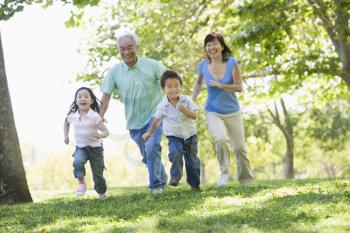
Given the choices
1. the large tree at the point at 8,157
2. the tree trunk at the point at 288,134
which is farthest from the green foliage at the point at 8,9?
the tree trunk at the point at 288,134

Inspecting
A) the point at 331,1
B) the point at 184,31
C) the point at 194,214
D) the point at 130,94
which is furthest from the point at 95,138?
the point at 184,31

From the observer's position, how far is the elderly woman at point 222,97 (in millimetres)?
9180

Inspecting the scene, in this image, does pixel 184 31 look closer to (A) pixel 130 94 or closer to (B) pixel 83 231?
(A) pixel 130 94

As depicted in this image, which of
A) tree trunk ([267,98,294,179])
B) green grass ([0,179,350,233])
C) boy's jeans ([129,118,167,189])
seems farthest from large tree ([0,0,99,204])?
tree trunk ([267,98,294,179])

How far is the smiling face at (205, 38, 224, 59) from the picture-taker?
916cm

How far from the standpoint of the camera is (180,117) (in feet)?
28.6

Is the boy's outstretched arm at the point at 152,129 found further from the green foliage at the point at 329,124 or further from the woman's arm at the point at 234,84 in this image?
the green foliage at the point at 329,124

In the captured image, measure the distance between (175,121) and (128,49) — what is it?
4.36 feet

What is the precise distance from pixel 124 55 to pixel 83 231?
3.73 meters

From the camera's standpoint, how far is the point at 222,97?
30.5 ft

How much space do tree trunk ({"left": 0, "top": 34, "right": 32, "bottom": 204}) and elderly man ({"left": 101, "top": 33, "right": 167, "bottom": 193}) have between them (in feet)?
6.39

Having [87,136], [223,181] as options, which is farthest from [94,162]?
[223,181]

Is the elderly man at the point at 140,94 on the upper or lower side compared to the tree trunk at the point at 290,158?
upper

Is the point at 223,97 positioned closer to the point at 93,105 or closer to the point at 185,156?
the point at 185,156
